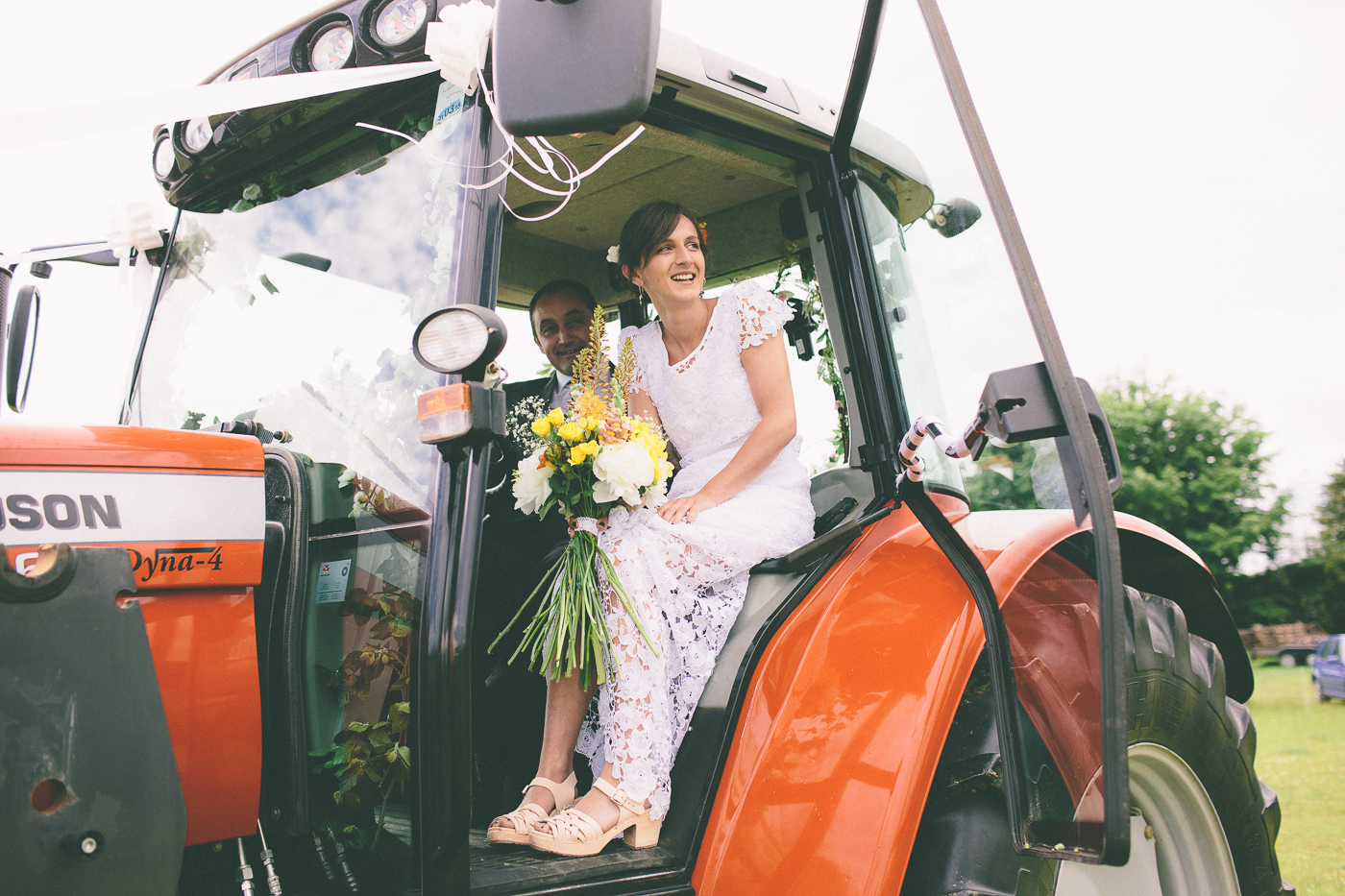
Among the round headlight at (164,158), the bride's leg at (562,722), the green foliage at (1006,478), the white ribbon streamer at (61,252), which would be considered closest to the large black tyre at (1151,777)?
the green foliage at (1006,478)

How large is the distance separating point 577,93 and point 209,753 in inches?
48.7

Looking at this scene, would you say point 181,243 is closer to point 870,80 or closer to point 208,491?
point 208,491

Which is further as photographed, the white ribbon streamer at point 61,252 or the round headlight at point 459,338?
the white ribbon streamer at point 61,252

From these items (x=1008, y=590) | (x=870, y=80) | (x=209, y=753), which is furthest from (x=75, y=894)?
(x=870, y=80)

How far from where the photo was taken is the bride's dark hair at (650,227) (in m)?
2.49

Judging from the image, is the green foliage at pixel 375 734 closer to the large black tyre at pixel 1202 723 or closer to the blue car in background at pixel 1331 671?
the large black tyre at pixel 1202 723

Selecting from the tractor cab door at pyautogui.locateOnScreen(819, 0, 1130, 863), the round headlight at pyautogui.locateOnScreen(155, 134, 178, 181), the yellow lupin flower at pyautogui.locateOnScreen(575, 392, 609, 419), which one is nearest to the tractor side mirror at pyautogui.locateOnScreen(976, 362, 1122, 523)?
the tractor cab door at pyautogui.locateOnScreen(819, 0, 1130, 863)

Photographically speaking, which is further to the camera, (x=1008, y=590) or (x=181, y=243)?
(x=181, y=243)

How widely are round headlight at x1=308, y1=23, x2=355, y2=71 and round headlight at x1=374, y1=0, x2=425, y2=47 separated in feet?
0.29

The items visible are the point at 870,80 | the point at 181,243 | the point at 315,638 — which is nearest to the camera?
the point at 315,638

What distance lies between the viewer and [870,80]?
1.91 m

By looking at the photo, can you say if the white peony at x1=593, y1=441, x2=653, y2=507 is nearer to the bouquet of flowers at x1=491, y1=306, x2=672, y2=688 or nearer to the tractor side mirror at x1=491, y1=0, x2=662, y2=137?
the bouquet of flowers at x1=491, y1=306, x2=672, y2=688

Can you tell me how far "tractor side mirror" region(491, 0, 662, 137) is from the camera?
119cm

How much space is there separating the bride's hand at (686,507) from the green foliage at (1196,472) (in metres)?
31.3
